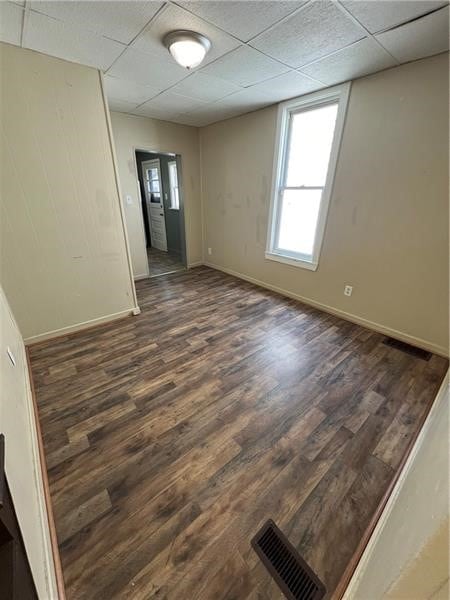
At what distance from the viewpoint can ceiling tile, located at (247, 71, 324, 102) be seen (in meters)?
2.35

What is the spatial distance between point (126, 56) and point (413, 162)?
2.65 m

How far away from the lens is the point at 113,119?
11.3ft

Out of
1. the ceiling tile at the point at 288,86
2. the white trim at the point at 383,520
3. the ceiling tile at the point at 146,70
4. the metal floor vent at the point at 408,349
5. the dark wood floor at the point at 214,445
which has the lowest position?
the dark wood floor at the point at 214,445

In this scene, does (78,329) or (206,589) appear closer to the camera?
(206,589)

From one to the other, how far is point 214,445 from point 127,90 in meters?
3.61

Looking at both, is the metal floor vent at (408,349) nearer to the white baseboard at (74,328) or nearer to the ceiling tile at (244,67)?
the ceiling tile at (244,67)

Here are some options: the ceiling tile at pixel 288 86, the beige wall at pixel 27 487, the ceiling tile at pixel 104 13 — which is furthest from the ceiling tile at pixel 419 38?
the beige wall at pixel 27 487

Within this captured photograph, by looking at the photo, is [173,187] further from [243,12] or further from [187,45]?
[243,12]

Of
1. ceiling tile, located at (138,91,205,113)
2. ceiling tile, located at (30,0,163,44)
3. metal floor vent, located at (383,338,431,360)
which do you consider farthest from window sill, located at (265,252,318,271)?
ceiling tile, located at (30,0,163,44)

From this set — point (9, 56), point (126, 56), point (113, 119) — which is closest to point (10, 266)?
point (9, 56)

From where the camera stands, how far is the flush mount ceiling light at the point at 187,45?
5.55 ft

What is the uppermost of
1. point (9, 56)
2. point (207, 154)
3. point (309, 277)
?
point (9, 56)

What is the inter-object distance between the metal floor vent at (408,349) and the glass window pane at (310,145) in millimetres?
1952

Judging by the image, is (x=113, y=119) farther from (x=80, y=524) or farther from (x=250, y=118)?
(x=80, y=524)
